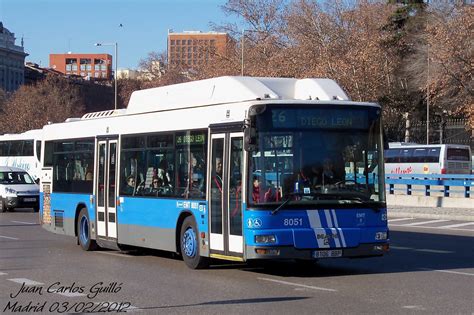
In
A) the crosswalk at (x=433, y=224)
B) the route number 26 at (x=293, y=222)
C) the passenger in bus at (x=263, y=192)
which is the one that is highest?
the passenger in bus at (x=263, y=192)

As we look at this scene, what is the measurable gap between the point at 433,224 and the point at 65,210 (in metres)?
12.9

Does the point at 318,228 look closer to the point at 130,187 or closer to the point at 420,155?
the point at 130,187

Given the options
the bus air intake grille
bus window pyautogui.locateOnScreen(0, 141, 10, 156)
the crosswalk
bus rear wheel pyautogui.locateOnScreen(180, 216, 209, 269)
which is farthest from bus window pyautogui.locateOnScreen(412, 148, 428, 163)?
bus rear wheel pyautogui.locateOnScreen(180, 216, 209, 269)

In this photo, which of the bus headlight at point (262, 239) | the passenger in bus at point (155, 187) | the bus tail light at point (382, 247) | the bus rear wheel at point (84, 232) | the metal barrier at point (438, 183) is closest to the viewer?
the bus headlight at point (262, 239)

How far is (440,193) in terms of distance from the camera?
3844 cm

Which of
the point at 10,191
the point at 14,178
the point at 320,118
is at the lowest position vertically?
the point at 10,191

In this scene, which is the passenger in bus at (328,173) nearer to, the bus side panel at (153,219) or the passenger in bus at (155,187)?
the bus side panel at (153,219)

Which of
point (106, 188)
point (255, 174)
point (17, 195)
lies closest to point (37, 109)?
point (17, 195)

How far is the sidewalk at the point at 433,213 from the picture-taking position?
95.3 ft

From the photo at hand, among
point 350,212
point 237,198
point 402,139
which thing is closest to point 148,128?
point 237,198

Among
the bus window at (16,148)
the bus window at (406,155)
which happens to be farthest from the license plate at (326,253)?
the bus window at (16,148)

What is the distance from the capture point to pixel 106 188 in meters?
17.5

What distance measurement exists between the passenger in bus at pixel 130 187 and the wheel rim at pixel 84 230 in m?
2.01

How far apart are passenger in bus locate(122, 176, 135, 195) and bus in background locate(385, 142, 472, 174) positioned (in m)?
36.6
